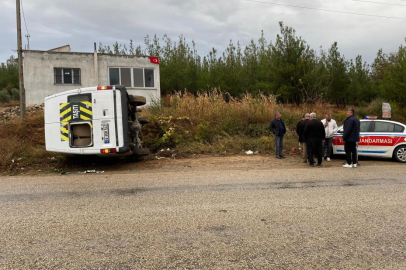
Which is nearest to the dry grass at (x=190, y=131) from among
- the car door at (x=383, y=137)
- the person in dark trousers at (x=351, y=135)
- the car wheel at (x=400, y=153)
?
the car door at (x=383, y=137)

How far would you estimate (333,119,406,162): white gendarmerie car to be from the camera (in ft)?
33.7

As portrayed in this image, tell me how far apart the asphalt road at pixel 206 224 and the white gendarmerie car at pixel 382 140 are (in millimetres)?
3301

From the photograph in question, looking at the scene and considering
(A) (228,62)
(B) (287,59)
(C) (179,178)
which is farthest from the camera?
(A) (228,62)

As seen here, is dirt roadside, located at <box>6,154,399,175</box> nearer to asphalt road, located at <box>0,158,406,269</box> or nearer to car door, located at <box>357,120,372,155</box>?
car door, located at <box>357,120,372,155</box>

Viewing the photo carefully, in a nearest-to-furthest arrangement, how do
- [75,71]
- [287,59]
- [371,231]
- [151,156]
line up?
[371,231], [151,156], [75,71], [287,59]

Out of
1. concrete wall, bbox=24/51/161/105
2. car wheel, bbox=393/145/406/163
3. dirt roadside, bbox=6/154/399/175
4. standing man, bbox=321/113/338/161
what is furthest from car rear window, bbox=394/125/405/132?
concrete wall, bbox=24/51/161/105

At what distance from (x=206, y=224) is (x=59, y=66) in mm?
17684

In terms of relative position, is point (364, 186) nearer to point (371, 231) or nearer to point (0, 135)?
point (371, 231)

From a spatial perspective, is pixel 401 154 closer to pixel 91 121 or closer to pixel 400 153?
pixel 400 153

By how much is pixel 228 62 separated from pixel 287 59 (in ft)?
26.4

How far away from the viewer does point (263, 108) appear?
15.1 metres

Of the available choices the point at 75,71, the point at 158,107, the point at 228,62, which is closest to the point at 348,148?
the point at 158,107

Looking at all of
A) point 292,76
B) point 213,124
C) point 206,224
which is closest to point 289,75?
point 292,76

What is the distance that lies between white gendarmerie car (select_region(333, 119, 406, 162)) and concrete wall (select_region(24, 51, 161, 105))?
11.1 metres
